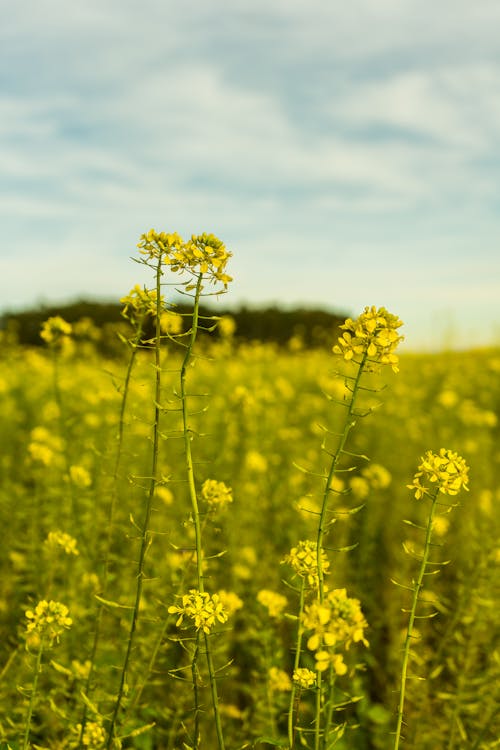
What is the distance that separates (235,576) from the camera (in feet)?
11.3

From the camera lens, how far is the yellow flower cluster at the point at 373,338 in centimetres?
159

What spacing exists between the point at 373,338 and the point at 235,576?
221 centimetres

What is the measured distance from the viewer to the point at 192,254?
66.3 inches

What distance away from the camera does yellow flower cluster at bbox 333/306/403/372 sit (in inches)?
62.6

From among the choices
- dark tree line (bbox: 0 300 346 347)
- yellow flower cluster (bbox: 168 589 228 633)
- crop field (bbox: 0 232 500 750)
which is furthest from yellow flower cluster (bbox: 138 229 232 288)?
dark tree line (bbox: 0 300 346 347)

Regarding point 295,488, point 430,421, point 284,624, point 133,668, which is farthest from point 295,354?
point 133,668

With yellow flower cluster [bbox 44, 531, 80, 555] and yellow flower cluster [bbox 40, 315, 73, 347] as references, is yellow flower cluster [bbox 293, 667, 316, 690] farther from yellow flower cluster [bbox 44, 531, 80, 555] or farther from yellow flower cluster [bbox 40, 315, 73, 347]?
yellow flower cluster [bbox 40, 315, 73, 347]

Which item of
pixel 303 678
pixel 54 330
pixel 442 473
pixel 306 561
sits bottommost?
pixel 303 678

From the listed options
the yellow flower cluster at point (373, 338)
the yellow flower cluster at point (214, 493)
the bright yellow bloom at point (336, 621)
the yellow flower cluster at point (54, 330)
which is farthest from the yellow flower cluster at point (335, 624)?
the yellow flower cluster at point (54, 330)

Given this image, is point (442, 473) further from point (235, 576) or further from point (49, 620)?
point (235, 576)

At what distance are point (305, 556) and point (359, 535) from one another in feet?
9.84

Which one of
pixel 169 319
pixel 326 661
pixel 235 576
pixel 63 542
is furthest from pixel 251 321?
pixel 326 661

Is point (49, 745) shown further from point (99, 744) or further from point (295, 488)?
point (295, 488)

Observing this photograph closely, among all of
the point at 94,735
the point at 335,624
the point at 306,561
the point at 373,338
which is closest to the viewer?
the point at 335,624
